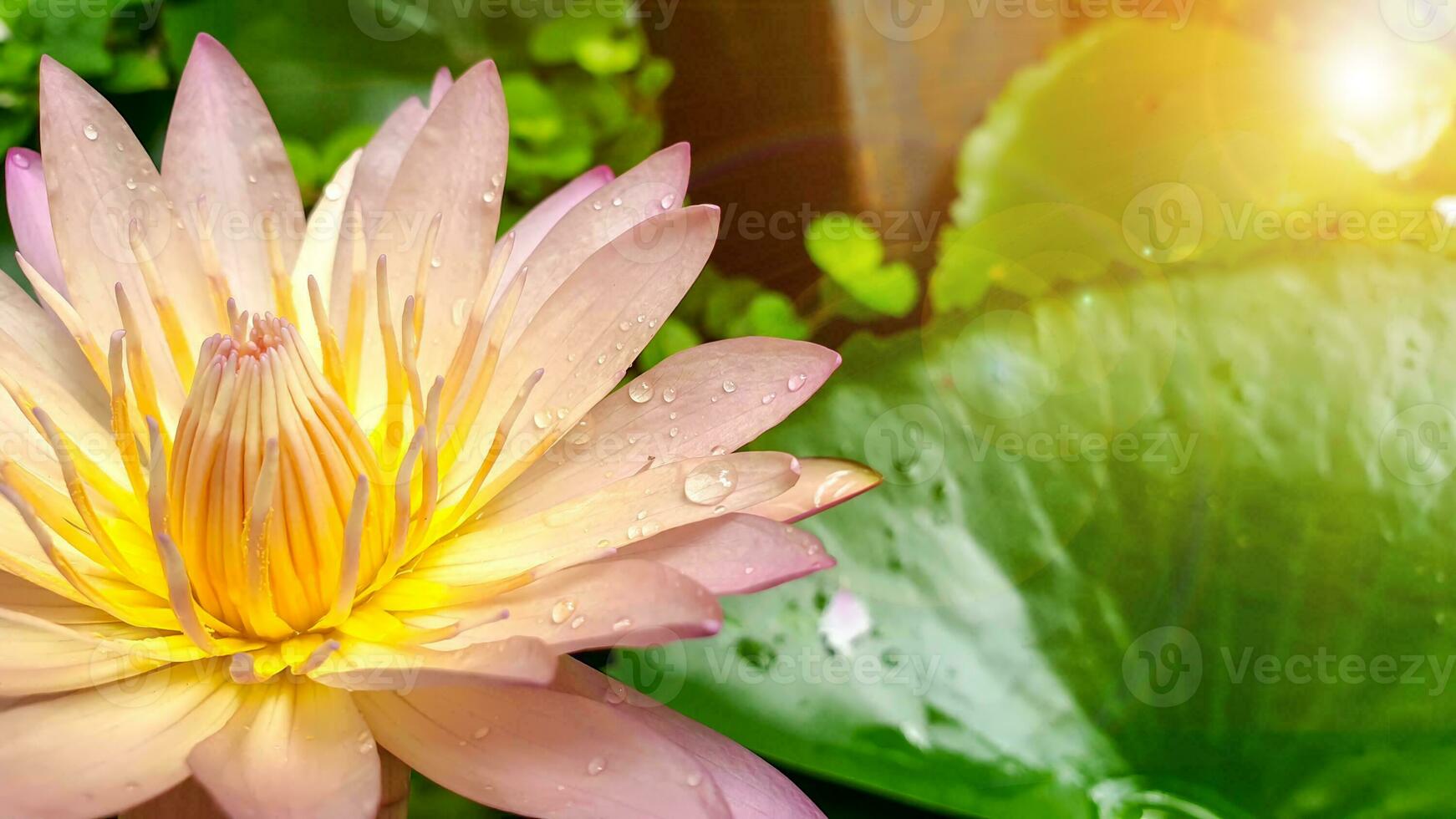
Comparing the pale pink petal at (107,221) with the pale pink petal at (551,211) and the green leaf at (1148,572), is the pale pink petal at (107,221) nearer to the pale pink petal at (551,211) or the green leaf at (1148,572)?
the pale pink petal at (551,211)

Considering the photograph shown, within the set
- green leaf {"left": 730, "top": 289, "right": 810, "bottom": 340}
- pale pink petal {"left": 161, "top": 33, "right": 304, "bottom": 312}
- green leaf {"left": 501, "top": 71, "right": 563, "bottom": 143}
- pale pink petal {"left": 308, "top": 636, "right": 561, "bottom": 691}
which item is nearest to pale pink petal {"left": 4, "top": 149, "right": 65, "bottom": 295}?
pale pink petal {"left": 161, "top": 33, "right": 304, "bottom": 312}

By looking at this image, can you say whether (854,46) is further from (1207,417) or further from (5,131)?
(5,131)

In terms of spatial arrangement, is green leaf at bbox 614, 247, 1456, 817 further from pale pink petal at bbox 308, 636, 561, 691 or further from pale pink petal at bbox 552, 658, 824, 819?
pale pink petal at bbox 308, 636, 561, 691

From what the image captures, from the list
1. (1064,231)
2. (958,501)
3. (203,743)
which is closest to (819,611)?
(958,501)

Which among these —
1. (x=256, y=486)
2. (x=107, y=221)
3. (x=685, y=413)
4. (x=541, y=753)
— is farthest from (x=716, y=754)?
(x=107, y=221)

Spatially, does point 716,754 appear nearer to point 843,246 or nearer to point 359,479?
point 359,479

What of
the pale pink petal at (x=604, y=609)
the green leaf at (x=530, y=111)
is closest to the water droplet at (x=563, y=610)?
the pale pink petal at (x=604, y=609)

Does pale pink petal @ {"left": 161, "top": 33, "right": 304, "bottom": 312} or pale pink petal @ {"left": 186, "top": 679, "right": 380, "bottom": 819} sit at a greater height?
pale pink petal @ {"left": 161, "top": 33, "right": 304, "bottom": 312}
